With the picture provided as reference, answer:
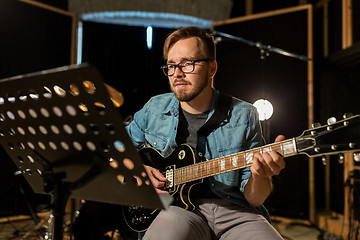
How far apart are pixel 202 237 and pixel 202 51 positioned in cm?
108

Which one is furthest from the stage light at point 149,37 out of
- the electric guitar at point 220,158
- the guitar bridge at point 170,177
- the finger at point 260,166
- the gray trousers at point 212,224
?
the finger at point 260,166

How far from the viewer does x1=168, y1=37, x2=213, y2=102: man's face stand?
194 cm

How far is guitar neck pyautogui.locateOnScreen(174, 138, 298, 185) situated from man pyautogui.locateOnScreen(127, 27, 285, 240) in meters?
0.05

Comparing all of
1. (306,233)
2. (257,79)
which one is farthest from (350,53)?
(306,233)

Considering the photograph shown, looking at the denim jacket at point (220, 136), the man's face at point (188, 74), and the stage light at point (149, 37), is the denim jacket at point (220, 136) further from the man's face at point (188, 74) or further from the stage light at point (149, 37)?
the stage light at point (149, 37)

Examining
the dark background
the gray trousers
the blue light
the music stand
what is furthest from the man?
the blue light

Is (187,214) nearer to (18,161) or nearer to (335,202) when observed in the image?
(18,161)

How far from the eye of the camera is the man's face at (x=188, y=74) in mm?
1944

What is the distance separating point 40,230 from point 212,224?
2354 millimetres

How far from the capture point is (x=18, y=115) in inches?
48.0

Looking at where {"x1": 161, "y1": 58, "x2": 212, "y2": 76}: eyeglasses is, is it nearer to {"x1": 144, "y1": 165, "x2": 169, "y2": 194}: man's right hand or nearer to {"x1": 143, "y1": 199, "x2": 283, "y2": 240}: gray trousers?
{"x1": 144, "y1": 165, "x2": 169, "y2": 194}: man's right hand

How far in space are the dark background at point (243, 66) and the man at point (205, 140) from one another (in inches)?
96.6

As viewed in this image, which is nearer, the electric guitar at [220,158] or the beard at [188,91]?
the electric guitar at [220,158]

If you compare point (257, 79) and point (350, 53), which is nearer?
point (350, 53)
